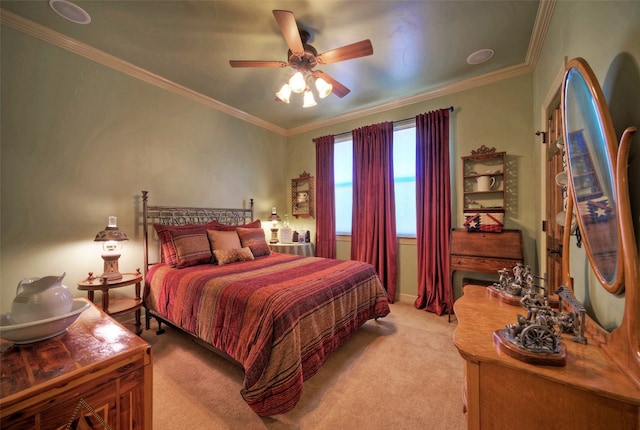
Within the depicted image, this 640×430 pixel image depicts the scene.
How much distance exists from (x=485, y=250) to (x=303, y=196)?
9.83ft

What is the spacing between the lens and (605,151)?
2.90 ft

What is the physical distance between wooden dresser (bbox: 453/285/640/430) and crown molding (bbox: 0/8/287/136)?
3903 mm

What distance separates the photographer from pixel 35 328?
2.87 feet

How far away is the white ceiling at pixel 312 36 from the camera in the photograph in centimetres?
198

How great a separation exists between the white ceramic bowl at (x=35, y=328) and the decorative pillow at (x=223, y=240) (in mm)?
1915

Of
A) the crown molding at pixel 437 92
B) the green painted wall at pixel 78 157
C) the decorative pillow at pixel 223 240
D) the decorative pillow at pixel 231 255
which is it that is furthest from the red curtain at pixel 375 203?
the green painted wall at pixel 78 157

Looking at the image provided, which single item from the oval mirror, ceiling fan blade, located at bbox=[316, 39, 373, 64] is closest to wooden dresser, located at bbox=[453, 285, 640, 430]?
the oval mirror

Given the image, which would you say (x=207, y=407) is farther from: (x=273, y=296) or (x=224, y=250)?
(x=224, y=250)

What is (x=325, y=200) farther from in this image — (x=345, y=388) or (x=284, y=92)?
(x=345, y=388)

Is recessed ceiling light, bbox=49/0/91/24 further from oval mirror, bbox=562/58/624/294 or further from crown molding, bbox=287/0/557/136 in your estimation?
oval mirror, bbox=562/58/624/294

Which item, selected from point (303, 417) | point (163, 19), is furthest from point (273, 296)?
point (163, 19)

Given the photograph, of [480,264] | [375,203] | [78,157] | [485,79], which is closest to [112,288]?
[78,157]

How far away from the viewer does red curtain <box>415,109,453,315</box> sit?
3125 mm

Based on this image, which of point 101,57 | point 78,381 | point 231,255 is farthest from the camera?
point 231,255
